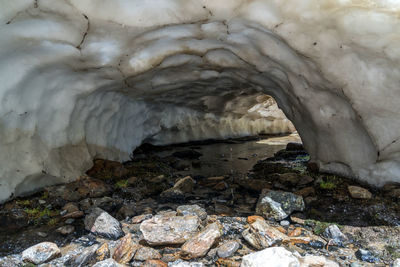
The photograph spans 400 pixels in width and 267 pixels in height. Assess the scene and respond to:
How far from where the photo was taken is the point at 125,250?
9.82ft

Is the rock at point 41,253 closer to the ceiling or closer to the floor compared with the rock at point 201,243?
closer to the floor

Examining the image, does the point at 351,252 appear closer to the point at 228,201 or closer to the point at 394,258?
the point at 394,258

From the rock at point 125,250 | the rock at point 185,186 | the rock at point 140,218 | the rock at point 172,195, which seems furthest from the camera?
the rock at point 185,186

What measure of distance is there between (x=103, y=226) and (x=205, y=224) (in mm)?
1397

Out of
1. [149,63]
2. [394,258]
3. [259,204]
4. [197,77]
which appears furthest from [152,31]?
[394,258]

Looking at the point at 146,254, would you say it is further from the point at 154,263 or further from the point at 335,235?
the point at 335,235

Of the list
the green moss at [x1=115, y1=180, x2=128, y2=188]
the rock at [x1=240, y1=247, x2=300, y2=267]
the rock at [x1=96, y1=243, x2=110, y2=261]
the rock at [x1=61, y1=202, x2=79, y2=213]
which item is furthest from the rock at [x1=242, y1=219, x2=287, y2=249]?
the green moss at [x1=115, y1=180, x2=128, y2=188]

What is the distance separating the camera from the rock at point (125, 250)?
2.90 metres

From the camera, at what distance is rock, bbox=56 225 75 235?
3568mm

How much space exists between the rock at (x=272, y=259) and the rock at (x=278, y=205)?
131 centimetres

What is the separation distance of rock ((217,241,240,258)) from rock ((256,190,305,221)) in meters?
1.05

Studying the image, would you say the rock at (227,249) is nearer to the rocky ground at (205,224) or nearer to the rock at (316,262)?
the rocky ground at (205,224)

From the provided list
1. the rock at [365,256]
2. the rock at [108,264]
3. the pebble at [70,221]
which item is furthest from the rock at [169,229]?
the rock at [365,256]

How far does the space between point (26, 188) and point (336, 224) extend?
16.7 ft
